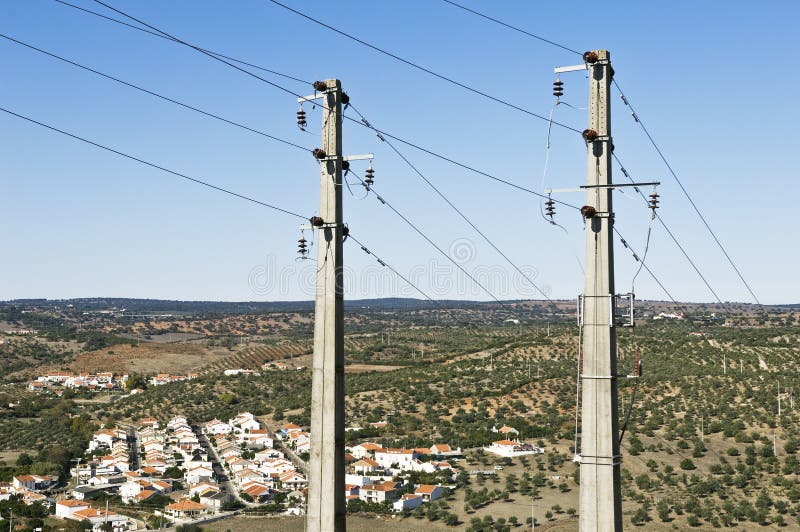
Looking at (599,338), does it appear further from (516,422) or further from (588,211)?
(516,422)

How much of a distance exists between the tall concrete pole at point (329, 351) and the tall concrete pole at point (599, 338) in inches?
158

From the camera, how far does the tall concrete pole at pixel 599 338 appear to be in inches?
576

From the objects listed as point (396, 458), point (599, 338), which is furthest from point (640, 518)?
point (599, 338)

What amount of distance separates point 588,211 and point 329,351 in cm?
491

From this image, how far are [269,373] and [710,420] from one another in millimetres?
85036

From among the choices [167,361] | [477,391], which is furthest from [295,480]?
[167,361]

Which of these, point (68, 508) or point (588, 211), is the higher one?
point (588, 211)

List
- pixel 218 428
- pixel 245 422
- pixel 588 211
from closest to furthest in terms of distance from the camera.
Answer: pixel 588 211, pixel 245 422, pixel 218 428

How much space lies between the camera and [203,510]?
6300 centimetres

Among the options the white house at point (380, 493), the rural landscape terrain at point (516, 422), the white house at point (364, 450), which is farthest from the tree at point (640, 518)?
the white house at point (364, 450)

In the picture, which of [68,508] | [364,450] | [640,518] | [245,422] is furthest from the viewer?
[245,422]

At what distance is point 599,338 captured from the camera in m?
14.9

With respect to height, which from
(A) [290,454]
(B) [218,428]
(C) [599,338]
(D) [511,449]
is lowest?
(A) [290,454]

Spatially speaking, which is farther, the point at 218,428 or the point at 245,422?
the point at 218,428
